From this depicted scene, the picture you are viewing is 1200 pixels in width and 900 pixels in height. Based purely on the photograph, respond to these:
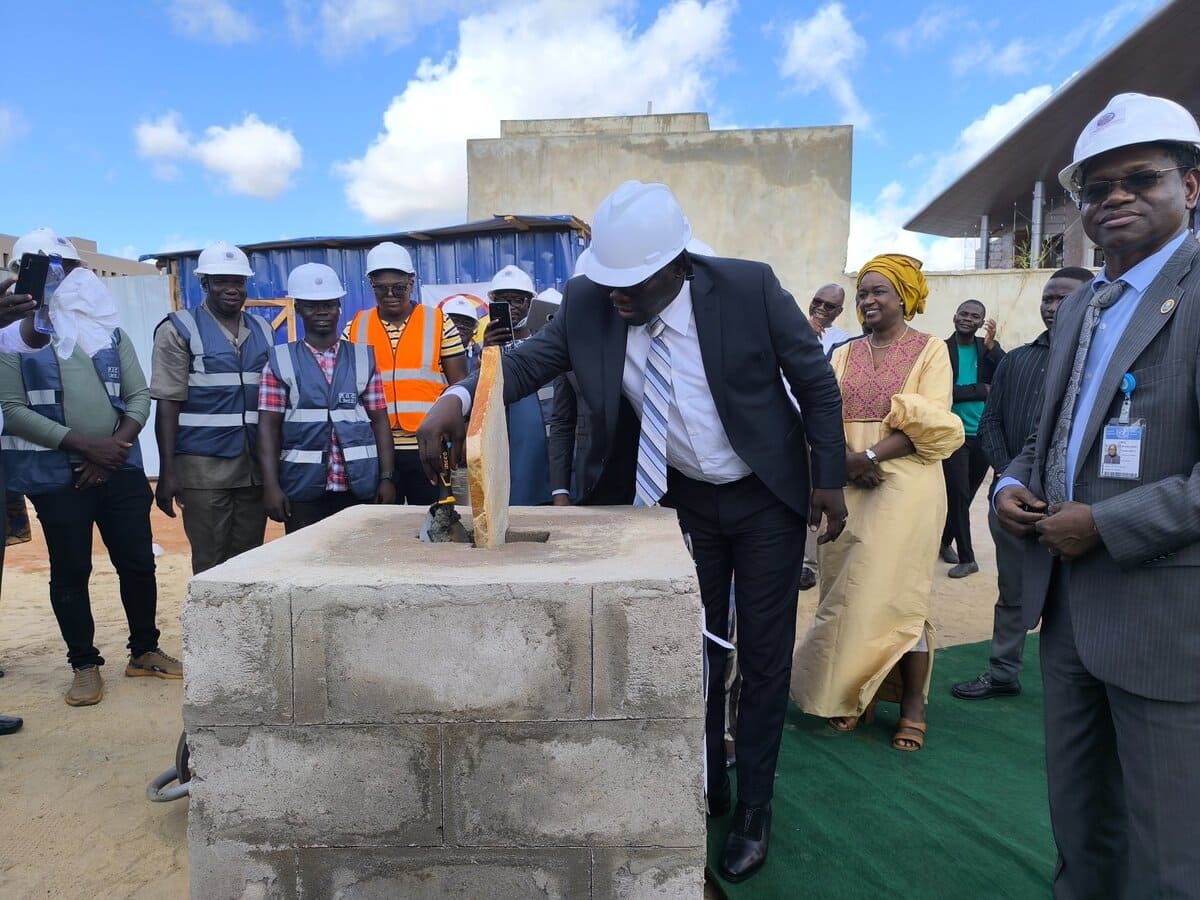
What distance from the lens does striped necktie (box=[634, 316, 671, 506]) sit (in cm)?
243

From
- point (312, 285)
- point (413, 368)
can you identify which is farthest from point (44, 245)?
point (413, 368)

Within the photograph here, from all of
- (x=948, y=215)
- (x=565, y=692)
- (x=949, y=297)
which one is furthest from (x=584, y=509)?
(x=948, y=215)

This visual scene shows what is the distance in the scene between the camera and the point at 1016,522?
1881mm

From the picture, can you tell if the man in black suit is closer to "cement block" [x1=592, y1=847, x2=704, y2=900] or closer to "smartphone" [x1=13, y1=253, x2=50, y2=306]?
"cement block" [x1=592, y1=847, x2=704, y2=900]

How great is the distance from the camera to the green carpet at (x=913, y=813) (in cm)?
247

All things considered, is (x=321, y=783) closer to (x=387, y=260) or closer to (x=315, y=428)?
(x=315, y=428)

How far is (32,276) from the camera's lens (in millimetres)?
3301

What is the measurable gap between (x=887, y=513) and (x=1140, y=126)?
1.81 metres

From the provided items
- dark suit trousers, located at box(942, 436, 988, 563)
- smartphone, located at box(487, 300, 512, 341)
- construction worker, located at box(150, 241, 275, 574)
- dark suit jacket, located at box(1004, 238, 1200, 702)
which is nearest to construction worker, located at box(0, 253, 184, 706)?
construction worker, located at box(150, 241, 275, 574)

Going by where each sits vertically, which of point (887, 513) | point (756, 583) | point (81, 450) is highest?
point (81, 450)

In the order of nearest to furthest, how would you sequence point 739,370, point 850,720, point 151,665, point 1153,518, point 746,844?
point 1153,518, point 739,370, point 746,844, point 850,720, point 151,665

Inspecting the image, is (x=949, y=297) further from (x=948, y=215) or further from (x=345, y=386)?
(x=345, y=386)

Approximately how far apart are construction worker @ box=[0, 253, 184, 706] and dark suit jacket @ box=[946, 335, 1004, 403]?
508 cm

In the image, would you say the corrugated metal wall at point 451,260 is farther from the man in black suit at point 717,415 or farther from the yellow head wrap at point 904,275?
the man in black suit at point 717,415
